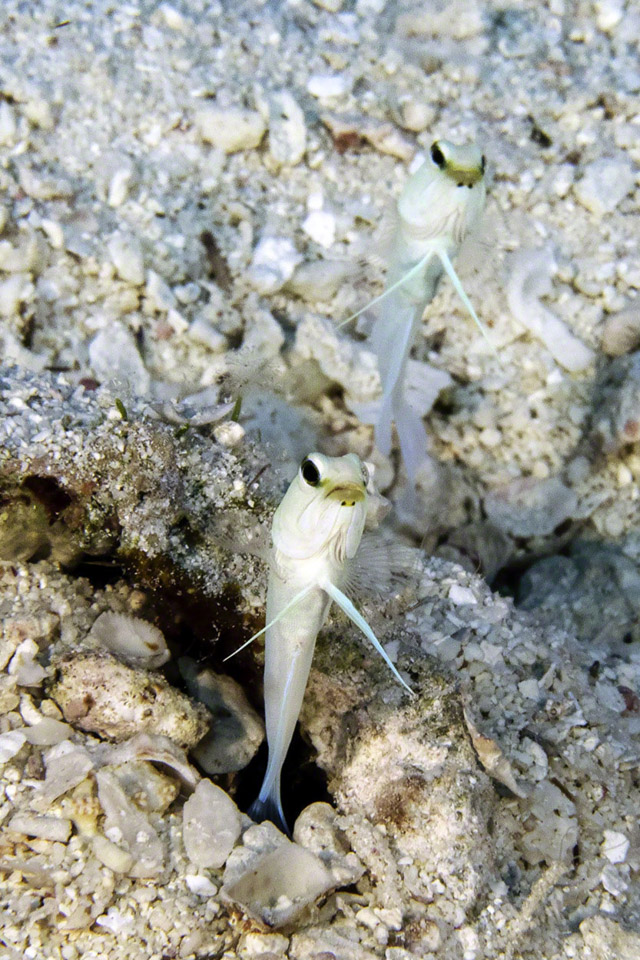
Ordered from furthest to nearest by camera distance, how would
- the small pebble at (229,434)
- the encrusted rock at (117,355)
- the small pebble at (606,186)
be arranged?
the small pebble at (606,186) < the encrusted rock at (117,355) < the small pebble at (229,434)

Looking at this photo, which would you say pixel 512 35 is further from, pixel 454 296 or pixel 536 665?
pixel 536 665

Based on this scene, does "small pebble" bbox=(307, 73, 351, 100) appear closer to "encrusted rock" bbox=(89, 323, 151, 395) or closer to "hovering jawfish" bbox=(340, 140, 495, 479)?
"hovering jawfish" bbox=(340, 140, 495, 479)

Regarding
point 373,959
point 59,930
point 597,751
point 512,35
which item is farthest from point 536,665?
point 512,35

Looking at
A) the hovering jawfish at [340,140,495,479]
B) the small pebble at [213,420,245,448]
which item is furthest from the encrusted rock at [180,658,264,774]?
the hovering jawfish at [340,140,495,479]

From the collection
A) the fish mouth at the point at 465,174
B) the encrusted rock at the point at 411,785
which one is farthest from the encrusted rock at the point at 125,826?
the fish mouth at the point at 465,174

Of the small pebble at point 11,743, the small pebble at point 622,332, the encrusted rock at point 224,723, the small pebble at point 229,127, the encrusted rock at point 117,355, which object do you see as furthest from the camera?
the small pebble at point 229,127

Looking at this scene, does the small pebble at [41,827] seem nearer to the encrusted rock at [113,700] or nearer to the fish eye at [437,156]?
the encrusted rock at [113,700]
